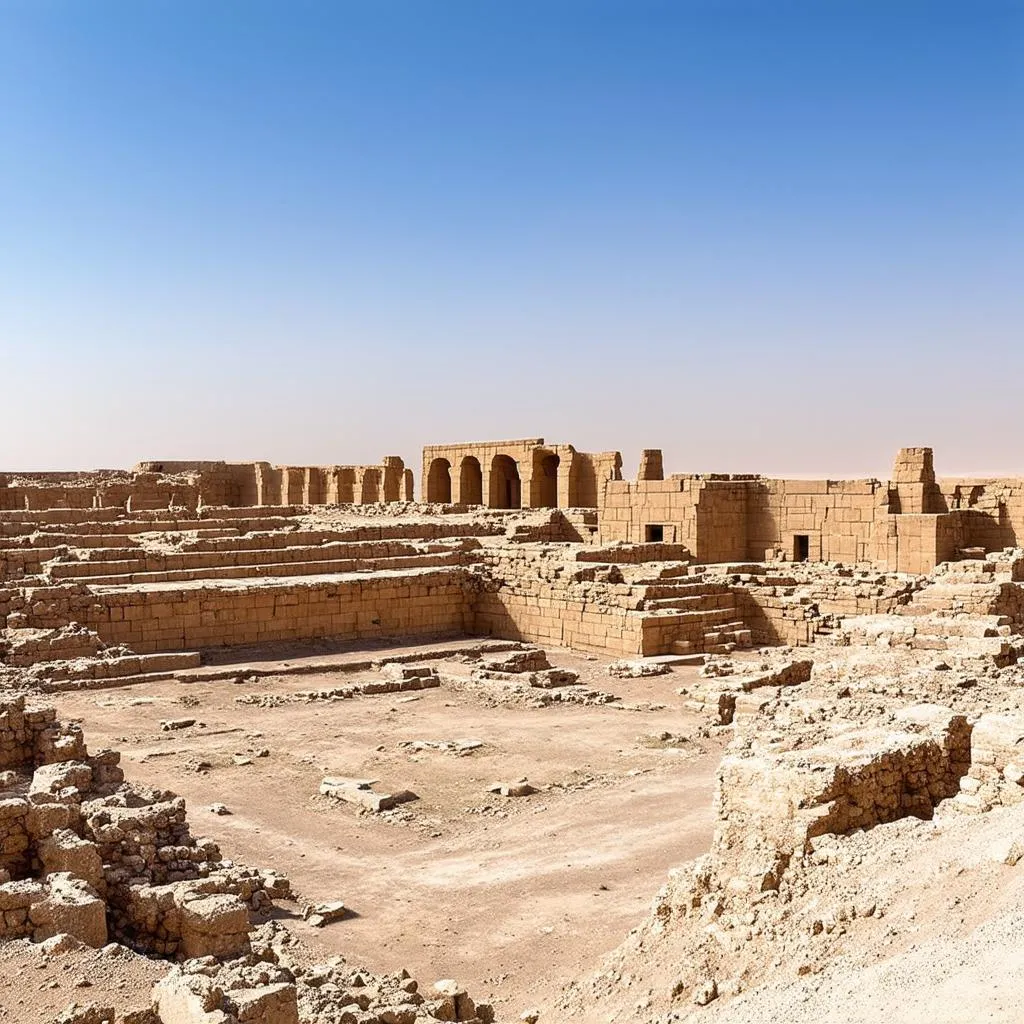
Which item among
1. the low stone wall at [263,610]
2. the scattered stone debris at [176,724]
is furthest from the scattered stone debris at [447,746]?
the low stone wall at [263,610]

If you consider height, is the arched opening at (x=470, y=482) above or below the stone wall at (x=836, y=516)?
above


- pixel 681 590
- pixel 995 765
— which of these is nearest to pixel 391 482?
pixel 681 590

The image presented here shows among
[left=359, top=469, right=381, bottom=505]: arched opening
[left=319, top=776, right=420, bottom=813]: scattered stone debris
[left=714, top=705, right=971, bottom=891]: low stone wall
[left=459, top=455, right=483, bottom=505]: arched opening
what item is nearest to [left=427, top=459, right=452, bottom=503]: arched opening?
[left=459, top=455, right=483, bottom=505]: arched opening

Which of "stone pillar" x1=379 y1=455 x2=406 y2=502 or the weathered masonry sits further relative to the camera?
"stone pillar" x1=379 y1=455 x2=406 y2=502

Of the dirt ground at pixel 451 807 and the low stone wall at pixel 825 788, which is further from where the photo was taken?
the dirt ground at pixel 451 807

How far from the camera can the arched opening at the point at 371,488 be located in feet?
129

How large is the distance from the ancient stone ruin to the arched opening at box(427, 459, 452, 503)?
272 inches

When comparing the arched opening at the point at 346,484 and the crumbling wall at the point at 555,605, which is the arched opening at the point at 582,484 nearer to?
the crumbling wall at the point at 555,605

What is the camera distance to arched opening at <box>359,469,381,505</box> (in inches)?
1554

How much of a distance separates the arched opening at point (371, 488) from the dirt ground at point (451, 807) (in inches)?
886

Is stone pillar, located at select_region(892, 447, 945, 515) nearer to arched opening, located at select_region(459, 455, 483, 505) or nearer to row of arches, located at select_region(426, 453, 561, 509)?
row of arches, located at select_region(426, 453, 561, 509)

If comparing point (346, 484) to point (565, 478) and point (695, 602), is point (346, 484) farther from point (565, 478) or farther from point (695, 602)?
point (695, 602)

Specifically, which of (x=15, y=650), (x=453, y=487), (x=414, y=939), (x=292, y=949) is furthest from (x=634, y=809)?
(x=453, y=487)

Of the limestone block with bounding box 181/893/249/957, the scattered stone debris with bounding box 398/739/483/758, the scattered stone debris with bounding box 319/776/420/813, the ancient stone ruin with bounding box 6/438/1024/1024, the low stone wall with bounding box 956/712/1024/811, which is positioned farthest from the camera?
the scattered stone debris with bounding box 398/739/483/758
